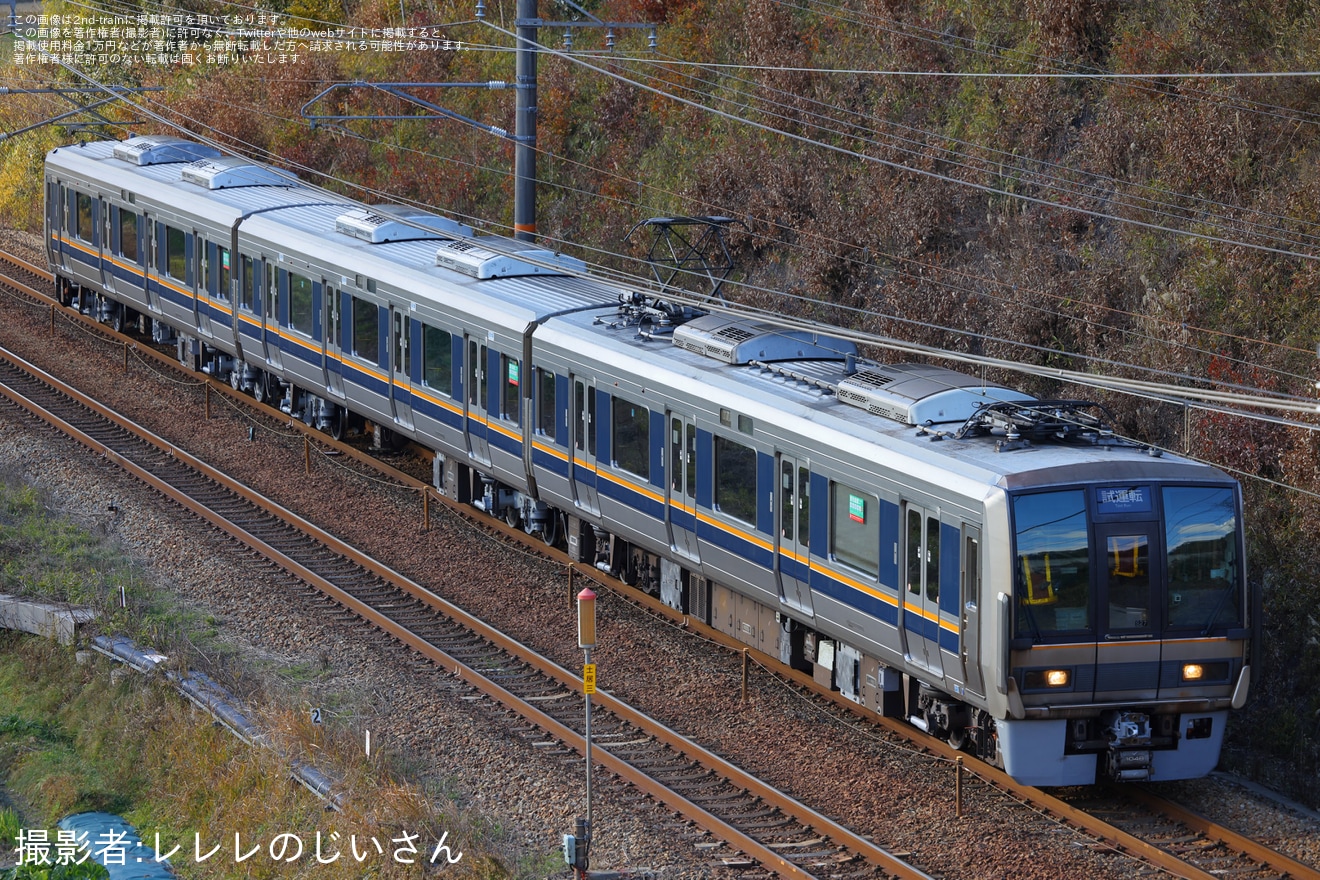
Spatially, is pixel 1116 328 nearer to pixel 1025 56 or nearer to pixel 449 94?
pixel 1025 56

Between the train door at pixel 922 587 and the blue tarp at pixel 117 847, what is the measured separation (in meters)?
5.72

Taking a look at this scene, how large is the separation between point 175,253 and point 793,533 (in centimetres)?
1490

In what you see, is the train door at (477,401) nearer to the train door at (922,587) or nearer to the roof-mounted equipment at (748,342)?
the roof-mounted equipment at (748,342)

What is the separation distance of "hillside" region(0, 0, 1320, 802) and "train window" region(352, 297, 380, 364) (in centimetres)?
358

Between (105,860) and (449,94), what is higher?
(449,94)

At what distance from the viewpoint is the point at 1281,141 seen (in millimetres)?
18000

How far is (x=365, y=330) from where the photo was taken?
21.0 metres

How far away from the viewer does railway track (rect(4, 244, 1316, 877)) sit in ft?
37.2

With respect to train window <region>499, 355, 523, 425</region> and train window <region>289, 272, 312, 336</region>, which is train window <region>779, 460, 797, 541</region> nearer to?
train window <region>499, 355, 523, 425</region>

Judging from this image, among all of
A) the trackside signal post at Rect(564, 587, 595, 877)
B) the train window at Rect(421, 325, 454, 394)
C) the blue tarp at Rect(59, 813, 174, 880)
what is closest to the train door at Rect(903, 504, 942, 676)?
the trackside signal post at Rect(564, 587, 595, 877)

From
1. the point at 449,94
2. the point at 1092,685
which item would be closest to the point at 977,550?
the point at 1092,685

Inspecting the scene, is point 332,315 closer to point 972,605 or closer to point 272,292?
point 272,292

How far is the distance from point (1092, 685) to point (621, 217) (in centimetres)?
1954

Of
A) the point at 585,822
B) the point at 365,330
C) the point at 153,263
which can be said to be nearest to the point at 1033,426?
the point at 585,822
